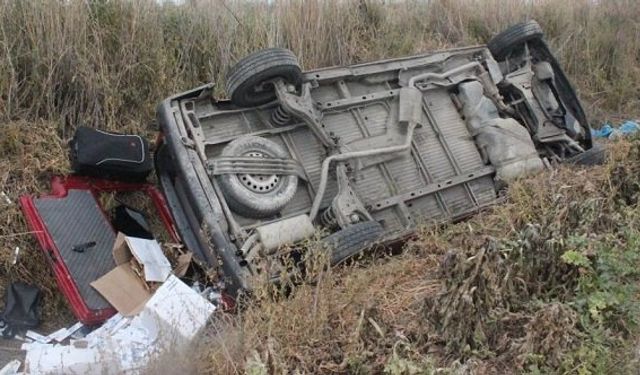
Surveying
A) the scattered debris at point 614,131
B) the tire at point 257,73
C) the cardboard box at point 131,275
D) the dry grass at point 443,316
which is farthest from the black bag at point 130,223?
the scattered debris at point 614,131

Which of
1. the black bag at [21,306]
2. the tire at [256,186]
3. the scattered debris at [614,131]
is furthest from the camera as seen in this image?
the scattered debris at [614,131]

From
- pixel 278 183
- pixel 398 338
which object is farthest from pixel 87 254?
pixel 398 338

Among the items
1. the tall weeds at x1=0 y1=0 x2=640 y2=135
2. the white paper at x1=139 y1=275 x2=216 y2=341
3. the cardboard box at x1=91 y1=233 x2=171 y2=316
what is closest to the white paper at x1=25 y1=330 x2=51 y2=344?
the cardboard box at x1=91 y1=233 x2=171 y2=316

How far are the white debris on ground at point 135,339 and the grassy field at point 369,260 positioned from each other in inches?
9.1

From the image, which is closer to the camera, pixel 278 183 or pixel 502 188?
pixel 278 183

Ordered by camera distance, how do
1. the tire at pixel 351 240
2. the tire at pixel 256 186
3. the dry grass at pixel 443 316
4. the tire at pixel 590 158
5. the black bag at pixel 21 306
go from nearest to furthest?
the dry grass at pixel 443 316, the tire at pixel 351 240, the black bag at pixel 21 306, the tire at pixel 256 186, the tire at pixel 590 158

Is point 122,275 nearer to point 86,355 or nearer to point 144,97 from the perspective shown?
point 86,355

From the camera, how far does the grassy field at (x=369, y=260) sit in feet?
9.54

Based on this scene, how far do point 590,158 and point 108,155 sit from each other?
353cm

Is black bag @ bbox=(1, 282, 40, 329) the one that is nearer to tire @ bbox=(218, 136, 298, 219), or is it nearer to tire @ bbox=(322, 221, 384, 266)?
tire @ bbox=(218, 136, 298, 219)

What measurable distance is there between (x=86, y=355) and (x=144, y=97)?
2324mm

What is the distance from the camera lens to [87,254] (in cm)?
387

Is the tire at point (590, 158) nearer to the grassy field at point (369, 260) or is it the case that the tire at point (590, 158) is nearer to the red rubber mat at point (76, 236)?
the grassy field at point (369, 260)

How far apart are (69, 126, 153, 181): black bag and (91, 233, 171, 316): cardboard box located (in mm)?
467
